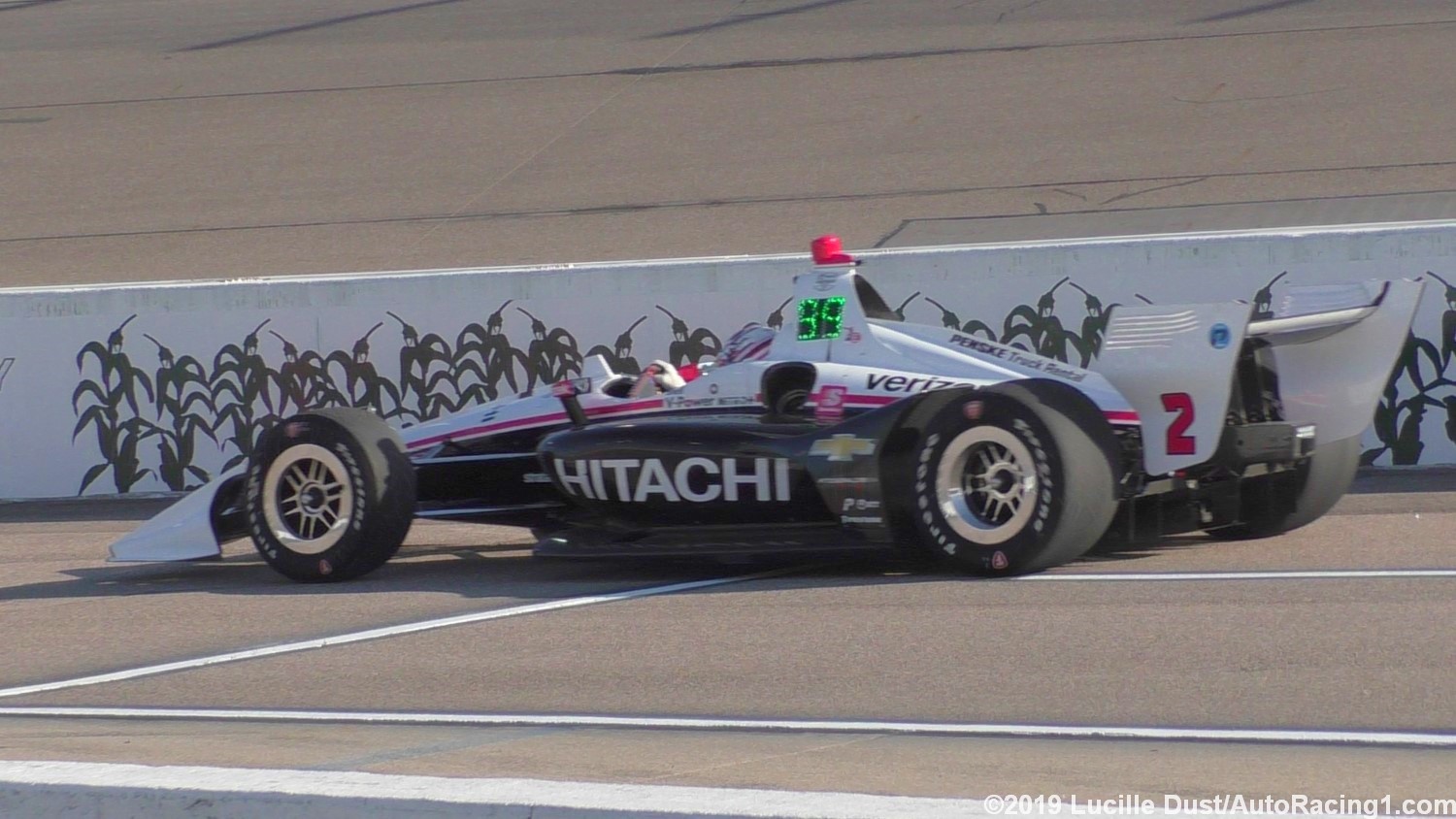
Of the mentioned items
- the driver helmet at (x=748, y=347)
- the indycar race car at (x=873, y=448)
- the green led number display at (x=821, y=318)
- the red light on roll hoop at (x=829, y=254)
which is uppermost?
the red light on roll hoop at (x=829, y=254)

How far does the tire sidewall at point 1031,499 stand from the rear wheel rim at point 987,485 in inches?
0.5

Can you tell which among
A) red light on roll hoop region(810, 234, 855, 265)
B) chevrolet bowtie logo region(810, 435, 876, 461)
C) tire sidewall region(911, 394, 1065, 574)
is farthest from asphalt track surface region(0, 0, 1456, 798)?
red light on roll hoop region(810, 234, 855, 265)

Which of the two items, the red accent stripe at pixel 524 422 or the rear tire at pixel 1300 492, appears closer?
the rear tire at pixel 1300 492

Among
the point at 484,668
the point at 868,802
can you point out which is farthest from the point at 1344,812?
the point at 484,668

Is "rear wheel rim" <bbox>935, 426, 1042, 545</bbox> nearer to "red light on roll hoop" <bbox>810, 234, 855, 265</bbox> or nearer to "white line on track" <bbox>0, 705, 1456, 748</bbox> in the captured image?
"red light on roll hoop" <bbox>810, 234, 855, 265</bbox>

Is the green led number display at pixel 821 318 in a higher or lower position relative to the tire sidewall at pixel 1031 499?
higher

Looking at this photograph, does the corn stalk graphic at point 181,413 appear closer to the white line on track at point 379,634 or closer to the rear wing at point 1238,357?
the white line on track at point 379,634

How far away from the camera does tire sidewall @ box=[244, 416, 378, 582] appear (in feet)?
27.2

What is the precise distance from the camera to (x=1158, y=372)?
7.37 metres

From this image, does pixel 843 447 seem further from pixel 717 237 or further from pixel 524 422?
pixel 717 237

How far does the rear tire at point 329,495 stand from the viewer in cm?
831

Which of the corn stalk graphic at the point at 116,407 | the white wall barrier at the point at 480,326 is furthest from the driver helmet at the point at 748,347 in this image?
the corn stalk graphic at the point at 116,407

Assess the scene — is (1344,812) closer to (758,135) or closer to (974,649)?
(974,649)

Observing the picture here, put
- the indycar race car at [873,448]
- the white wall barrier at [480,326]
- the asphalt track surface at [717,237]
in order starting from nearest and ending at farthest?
1. the asphalt track surface at [717,237]
2. the indycar race car at [873,448]
3. the white wall barrier at [480,326]
